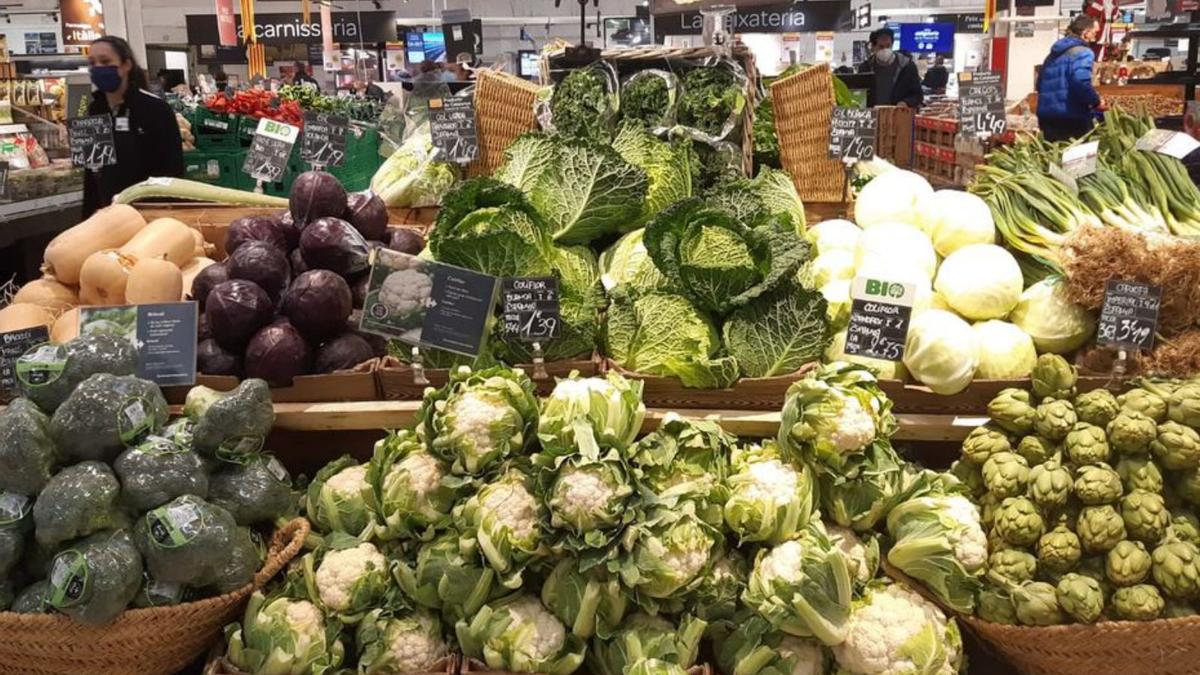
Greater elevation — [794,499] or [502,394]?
[502,394]

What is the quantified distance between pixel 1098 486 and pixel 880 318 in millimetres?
507

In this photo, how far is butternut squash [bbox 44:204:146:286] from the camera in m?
2.50

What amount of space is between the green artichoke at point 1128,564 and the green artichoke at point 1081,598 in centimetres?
4

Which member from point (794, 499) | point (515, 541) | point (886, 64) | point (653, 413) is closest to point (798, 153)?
point (653, 413)

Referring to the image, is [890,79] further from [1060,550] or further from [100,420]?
[100,420]

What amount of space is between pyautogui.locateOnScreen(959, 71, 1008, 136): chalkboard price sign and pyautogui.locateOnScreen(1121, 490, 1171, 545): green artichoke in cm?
207

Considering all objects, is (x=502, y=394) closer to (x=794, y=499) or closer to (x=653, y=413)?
(x=653, y=413)

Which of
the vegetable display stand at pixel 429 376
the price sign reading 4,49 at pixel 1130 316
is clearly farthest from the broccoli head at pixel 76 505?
the price sign reading 4,49 at pixel 1130 316

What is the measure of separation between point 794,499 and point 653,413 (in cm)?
41

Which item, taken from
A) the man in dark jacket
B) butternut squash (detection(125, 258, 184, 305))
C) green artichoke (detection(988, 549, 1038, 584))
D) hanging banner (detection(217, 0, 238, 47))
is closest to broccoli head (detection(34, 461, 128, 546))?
butternut squash (detection(125, 258, 184, 305))

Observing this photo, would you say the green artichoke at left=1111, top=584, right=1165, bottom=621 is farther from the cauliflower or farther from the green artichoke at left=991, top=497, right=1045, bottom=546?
the cauliflower

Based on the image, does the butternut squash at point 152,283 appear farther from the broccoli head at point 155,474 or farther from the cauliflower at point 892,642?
the cauliflower at point 892,642

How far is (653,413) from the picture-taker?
6.49ft

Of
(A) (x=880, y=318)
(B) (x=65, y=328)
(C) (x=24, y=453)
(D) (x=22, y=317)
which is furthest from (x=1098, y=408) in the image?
(D) (x=22, y=317)
